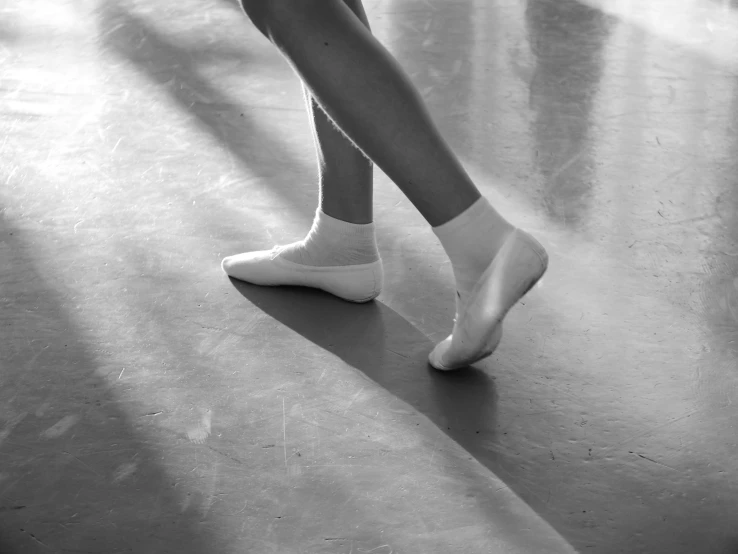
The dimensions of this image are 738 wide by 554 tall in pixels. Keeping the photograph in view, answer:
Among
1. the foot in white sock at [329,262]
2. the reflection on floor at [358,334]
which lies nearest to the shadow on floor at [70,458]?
the reflection on floor at [358,334]

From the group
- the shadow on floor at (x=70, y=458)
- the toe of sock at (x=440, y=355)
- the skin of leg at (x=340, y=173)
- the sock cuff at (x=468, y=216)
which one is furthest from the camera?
the skin of leg at (x=340, y=173)

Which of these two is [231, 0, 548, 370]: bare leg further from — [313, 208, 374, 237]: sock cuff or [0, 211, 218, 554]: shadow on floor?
[0, 211, 218, 554]: shadow on floor

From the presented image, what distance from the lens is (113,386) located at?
1.23 metres

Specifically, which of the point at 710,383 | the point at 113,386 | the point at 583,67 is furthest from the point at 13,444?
the point at 583,67

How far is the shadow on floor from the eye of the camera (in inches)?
38.6

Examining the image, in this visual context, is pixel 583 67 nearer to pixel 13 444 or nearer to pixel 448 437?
pixel 448 437

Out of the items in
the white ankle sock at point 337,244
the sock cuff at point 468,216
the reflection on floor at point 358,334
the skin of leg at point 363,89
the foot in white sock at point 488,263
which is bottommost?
the reflection on floor at point 358,334

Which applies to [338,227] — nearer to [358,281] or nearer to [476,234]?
[358,281]

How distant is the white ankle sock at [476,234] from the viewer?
1103mm

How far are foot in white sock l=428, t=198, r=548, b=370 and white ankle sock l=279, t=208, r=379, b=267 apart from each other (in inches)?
10.9

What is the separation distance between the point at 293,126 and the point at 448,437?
45.0 inches

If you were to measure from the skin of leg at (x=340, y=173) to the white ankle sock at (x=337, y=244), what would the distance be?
1 cm

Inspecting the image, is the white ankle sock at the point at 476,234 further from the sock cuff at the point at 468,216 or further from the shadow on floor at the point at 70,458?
the shadow on floor at the point at 70,458

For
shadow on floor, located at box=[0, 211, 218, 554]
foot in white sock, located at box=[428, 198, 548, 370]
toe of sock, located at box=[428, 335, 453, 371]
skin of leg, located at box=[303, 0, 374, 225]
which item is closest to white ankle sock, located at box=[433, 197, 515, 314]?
foot in white sock, located at box=[428, 198, 548, 370]
